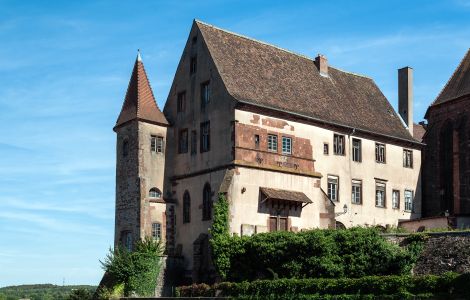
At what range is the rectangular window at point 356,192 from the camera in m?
53.6

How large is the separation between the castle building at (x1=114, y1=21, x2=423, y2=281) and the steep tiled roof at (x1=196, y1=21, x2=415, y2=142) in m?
0.10

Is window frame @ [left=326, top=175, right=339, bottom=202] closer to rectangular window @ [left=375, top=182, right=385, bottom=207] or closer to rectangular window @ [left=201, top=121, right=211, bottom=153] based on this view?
rectangular window @ [left=375, top=182, right=385, bottom=207]

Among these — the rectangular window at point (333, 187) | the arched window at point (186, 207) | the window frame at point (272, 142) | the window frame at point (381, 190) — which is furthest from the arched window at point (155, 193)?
the window frame at point (381, 190)

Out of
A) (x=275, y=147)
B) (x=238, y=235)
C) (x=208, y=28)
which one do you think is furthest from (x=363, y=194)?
(x=208, y=28)

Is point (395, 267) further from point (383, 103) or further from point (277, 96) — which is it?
point (383, 103)

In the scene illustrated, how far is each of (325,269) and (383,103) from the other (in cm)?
2406

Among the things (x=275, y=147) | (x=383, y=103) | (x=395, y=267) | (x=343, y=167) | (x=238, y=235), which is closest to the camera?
(x=395, y=267)

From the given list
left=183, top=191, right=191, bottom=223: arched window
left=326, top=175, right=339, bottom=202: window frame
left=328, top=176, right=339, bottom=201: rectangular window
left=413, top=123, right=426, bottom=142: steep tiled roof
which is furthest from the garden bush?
left=413, top=123, right=426, bottom=142: steep tiled roof

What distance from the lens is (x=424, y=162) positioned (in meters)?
60.6

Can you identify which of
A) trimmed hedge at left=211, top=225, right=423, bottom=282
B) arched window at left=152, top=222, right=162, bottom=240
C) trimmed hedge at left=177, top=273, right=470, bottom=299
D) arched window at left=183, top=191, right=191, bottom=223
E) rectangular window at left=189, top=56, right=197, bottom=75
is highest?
rectangular window at left=189, top=56, right=197, bottom=75

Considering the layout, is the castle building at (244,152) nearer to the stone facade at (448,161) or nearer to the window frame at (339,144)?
the window frame at (339,144)

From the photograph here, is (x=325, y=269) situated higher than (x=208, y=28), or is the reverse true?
(x=208, y=28)

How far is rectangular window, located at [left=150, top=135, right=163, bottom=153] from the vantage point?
51031 mm

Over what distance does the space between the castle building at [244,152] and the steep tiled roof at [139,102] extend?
0.28ft
